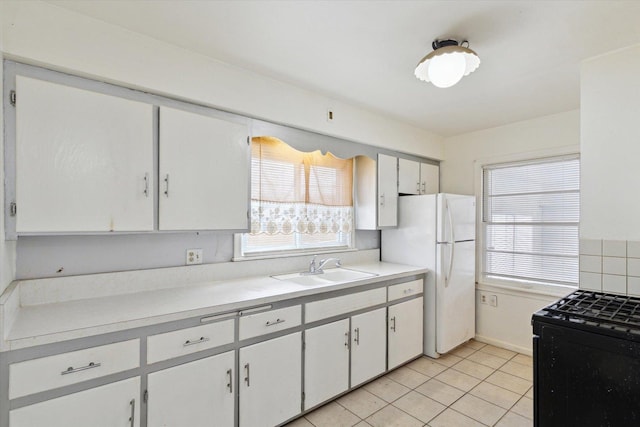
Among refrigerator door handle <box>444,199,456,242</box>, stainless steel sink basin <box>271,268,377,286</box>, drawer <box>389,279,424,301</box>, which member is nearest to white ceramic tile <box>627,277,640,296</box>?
refrigerator door handle <box>444,199,456,242</box>

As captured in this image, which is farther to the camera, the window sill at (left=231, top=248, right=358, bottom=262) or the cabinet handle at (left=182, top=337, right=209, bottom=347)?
the window sill at (left=231, top=248, right=358, bottom=262)

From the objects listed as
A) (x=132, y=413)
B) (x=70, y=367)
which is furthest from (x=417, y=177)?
(x=70, y=367)

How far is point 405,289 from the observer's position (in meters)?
2.94

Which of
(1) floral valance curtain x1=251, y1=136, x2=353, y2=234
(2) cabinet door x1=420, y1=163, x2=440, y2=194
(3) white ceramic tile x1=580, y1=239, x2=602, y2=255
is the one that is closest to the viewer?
(3) white ceramic tile x1=580, y1=239, x2=602, y2=255

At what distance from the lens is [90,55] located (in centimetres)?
167

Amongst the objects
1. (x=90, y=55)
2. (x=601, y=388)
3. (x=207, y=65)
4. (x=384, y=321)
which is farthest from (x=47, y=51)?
(x=601, y=388)

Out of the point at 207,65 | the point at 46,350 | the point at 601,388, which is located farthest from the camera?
the point at 207,65

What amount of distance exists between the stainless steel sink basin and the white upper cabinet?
1.12 metres

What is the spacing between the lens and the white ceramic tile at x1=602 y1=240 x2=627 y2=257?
1900 mm

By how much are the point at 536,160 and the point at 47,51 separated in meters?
3.97

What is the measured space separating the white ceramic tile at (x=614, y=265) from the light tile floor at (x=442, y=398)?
45.5 inches

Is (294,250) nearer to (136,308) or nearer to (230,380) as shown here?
(230,380)

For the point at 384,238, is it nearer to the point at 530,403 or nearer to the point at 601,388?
the point at 530,403

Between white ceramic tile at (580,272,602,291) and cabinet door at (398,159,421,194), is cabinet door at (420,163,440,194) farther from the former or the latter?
white ceramic tile at (580,272,602,291)
